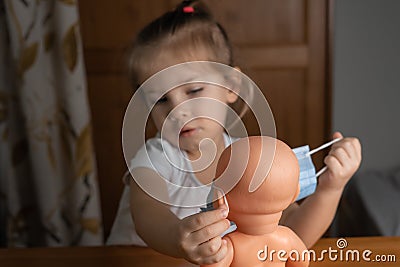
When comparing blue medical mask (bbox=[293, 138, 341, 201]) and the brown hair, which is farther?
the brown hair

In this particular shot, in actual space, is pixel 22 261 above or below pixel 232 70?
below

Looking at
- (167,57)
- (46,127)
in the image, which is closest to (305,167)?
(167,57)

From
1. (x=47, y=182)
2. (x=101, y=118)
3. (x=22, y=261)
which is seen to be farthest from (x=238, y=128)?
(x=101, y=118)

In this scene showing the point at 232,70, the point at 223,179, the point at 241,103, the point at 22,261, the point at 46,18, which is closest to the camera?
the point at 223,179

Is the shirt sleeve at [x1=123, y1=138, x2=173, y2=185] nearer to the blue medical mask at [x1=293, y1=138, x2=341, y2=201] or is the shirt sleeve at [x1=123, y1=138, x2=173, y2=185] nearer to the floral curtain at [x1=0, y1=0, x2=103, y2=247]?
the blue medical mask at [x1=293, y1=138, x2=341, y2=201]

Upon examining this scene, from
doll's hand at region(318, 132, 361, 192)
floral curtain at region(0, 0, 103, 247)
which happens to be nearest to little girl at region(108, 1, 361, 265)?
doll's hand at region(318, 132, 361, 192)

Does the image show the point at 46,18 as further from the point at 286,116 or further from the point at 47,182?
the point at 286,116

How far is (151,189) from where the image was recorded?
0.71 m

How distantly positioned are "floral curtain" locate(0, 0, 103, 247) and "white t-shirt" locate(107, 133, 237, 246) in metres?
0.77

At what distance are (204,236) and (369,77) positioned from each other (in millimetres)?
1775

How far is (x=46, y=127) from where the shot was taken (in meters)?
1.68

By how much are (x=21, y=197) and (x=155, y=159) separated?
1080mm

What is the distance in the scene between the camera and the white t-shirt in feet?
2.57

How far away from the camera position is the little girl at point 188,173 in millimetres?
464
